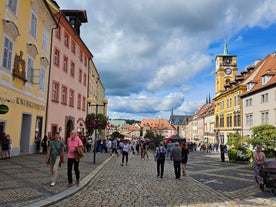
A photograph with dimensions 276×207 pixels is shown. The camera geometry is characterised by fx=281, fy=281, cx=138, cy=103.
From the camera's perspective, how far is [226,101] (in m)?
60.0

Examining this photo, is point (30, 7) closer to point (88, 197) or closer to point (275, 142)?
point (88, 197)

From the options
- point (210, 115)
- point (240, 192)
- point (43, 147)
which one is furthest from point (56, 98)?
point (210, 115)

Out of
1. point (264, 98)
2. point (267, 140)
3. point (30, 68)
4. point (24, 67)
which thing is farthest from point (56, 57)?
point (264, 98)

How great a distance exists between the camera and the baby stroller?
947cm

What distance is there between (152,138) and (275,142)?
99.7 feet

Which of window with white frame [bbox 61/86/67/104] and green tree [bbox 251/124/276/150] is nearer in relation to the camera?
green tree [bbox 251/124/276/150]

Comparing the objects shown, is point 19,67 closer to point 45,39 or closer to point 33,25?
point 33,25

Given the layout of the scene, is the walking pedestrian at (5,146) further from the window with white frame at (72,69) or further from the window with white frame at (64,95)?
the window with white frame at (72,69)

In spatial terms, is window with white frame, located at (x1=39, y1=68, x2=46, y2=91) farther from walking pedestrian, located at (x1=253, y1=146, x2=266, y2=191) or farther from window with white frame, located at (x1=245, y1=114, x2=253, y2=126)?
window with white frame, located at (x1=245, y1=114, x2=253, y2=126)

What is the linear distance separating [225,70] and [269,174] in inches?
2529

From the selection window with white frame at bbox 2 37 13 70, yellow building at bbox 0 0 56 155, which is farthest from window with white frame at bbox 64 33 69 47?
window with white frame at bbox 2 37 13 70

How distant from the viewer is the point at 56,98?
27.0m

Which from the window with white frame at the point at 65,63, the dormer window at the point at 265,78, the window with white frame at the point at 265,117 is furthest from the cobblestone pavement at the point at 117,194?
the dormer window at the point at 265,78

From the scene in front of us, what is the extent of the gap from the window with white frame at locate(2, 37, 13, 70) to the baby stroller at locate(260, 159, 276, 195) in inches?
569
